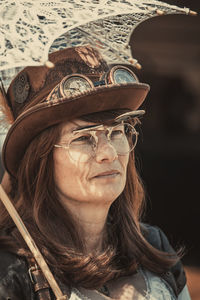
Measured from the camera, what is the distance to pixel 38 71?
2.67 metres

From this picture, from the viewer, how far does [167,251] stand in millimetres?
3088

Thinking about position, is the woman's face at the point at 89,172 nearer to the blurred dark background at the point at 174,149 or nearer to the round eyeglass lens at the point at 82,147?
the round eyeglass lens at the point at 82,147

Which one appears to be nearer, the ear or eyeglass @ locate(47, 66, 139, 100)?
eyeglass @ locate(47, 66, 139, 100)

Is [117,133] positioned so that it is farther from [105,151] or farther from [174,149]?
[174,149]

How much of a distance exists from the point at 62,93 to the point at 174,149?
5.46m

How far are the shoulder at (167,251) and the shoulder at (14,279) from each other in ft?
2.39

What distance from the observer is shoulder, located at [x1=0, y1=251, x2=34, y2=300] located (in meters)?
2.37

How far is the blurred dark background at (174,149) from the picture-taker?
7.36 meters

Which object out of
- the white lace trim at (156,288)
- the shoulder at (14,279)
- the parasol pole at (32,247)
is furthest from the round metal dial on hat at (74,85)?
the white lace trim at (156,288)

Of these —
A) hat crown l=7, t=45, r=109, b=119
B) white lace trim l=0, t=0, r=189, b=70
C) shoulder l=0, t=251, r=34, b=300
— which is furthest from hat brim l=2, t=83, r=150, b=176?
shoulder l=0, t=251, r=34, b=300

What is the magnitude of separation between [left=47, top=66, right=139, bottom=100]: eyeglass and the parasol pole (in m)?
0.43

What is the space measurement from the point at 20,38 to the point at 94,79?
1.33ft

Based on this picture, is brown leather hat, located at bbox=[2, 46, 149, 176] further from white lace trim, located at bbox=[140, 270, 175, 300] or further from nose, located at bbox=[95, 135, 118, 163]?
white lace trim, located at bbox=[140, 270, 175, 300]

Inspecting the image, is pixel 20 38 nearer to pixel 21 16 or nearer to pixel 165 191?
pixel 21 16
